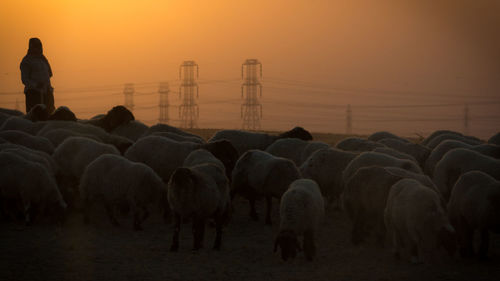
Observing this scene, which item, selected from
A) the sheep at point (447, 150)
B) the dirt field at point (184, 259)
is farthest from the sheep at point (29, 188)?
the sheep at point (447, 150)

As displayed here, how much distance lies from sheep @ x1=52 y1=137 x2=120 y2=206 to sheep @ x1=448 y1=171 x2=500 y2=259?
682 cm

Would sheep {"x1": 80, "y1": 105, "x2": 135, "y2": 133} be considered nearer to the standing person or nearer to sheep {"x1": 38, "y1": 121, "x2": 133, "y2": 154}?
sheep {"x1": 38, "y1": 121, "x2": 133, "y2": 154}

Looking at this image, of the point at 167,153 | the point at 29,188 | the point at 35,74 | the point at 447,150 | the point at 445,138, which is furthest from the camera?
the point at 35,74

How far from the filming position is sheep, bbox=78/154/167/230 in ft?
39.9

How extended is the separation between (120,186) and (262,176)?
2564 millimetres

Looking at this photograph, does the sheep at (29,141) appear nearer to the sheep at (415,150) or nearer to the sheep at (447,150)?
the sheep at (415,150)

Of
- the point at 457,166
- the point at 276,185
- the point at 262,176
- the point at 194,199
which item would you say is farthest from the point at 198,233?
the point at 457,166

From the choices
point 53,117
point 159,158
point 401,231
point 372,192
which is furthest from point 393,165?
point 53,117

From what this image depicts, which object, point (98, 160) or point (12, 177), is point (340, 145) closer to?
point (98, 160)

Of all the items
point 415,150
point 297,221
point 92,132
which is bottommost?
point 297,221

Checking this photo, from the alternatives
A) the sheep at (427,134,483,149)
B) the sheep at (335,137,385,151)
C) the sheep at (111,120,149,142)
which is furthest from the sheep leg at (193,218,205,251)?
the sheep at (427,134,483,149)

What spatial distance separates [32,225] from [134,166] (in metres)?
1.97

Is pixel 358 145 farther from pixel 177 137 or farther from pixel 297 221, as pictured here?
pixel 297 221

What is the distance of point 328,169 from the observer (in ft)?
44.4
